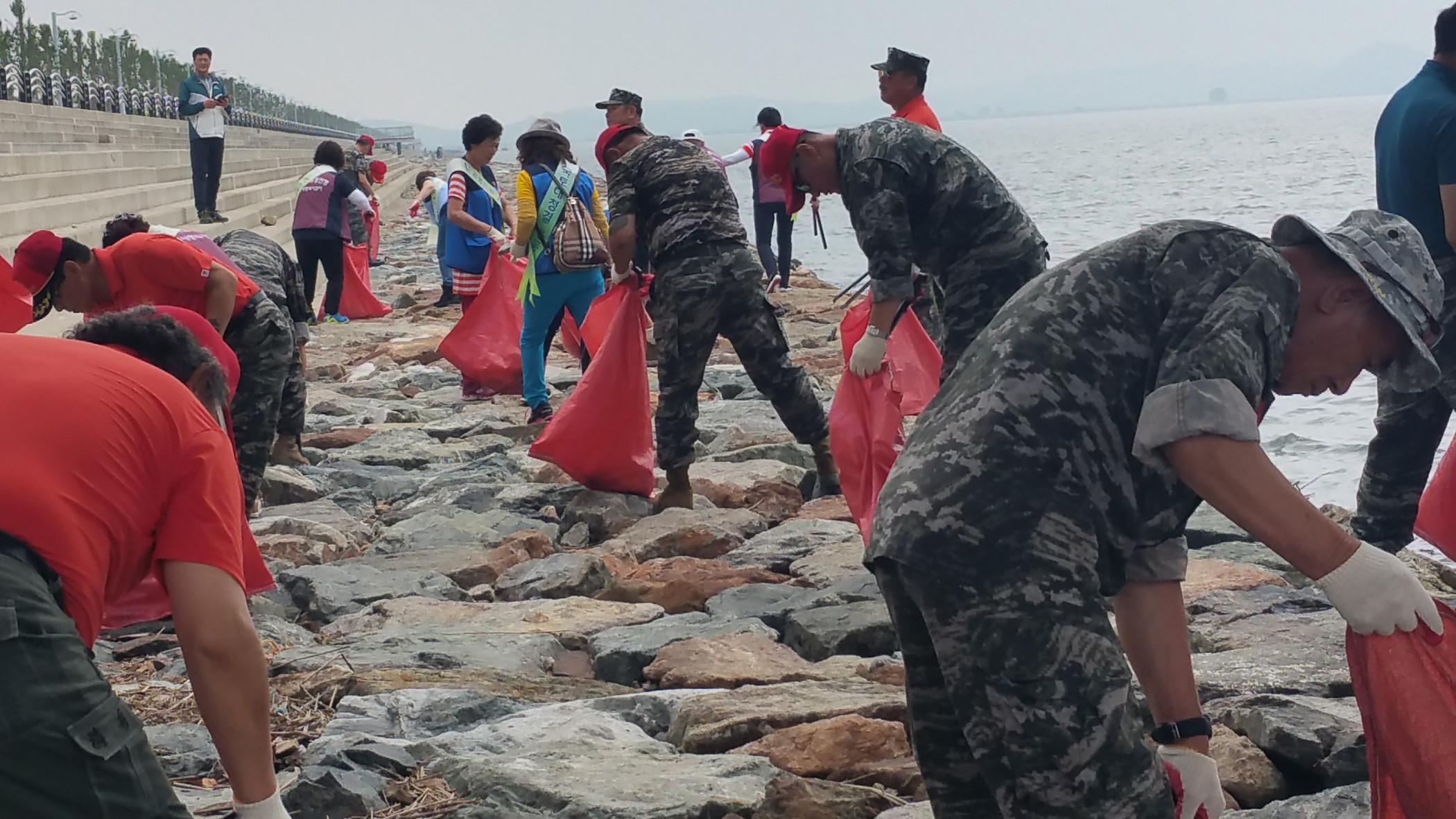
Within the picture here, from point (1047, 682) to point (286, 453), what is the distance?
5875 mm

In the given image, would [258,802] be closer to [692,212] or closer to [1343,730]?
[1343,730]

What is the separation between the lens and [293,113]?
109688 mm

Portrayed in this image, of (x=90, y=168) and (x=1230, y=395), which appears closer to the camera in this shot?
(x=1230, y=395)

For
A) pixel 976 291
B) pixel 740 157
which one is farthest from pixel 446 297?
pixel 976 291

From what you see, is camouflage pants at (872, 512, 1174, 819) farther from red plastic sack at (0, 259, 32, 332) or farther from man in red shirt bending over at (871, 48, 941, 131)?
man in red shirt bending over at (871, 48, 941, 131)

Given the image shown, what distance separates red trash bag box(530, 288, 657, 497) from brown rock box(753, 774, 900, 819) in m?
3.09

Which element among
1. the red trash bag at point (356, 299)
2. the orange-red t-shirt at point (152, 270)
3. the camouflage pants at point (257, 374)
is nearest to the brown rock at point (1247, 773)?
the orange-red t-shirt at point (152, 270)

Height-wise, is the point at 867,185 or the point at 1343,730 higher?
the point at 867,185

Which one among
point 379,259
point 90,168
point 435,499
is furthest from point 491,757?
point 379,259

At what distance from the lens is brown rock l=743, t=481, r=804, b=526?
245 inches

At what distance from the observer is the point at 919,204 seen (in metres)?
4.32

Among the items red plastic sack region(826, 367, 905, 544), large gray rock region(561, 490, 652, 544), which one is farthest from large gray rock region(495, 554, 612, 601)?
red plastic sack region(826, 367, 905, 544)

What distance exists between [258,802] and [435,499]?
15.1ft

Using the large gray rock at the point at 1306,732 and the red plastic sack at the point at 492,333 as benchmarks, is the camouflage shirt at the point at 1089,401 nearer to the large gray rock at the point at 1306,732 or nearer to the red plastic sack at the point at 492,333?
the large gray rock at the point at 1306,732
